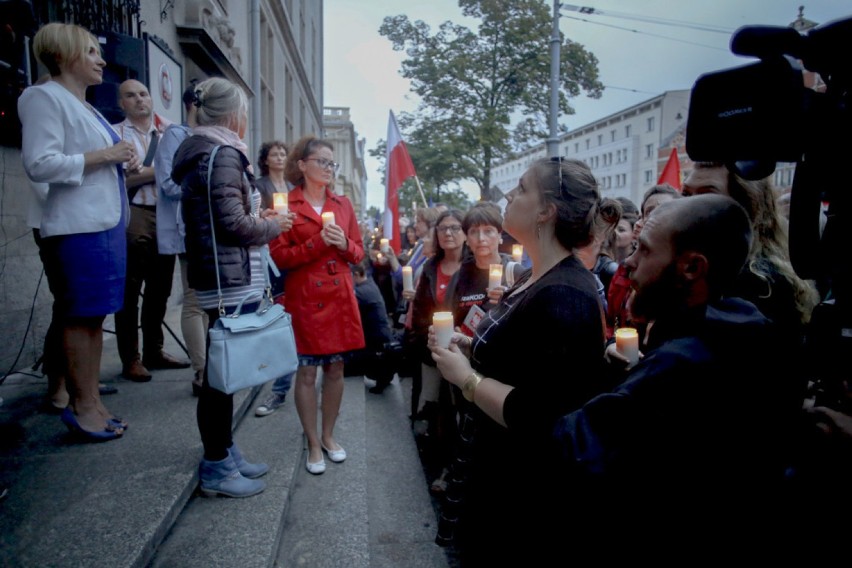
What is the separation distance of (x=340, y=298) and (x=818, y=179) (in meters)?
2.54

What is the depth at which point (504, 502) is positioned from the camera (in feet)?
5.24

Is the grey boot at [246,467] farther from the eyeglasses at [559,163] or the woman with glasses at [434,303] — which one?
the eyeglasses at [559,163]

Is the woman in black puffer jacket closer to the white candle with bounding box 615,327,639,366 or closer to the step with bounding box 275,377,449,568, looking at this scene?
the step with bounding box 275,377,449,568

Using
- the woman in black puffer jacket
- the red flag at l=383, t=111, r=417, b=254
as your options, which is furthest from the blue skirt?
the red flag at l=383, t=111, r=417, b=254

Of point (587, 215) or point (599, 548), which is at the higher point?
point (587, 215)

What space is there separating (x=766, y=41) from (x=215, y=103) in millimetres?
2345

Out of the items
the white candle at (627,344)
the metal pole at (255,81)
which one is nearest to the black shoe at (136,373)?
the white candle at (627,344)

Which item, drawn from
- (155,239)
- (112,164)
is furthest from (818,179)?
(155,239)

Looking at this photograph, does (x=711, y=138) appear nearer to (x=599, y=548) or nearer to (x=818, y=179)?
(x=818, y=179)

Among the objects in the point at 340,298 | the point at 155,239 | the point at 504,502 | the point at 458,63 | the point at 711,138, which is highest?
the point at 458,63

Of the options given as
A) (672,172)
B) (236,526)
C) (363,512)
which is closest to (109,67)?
(236,526)

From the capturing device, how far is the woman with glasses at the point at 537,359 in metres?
1.49

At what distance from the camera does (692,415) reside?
3.58 ft

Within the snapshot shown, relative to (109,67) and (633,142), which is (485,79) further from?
(633,142)
